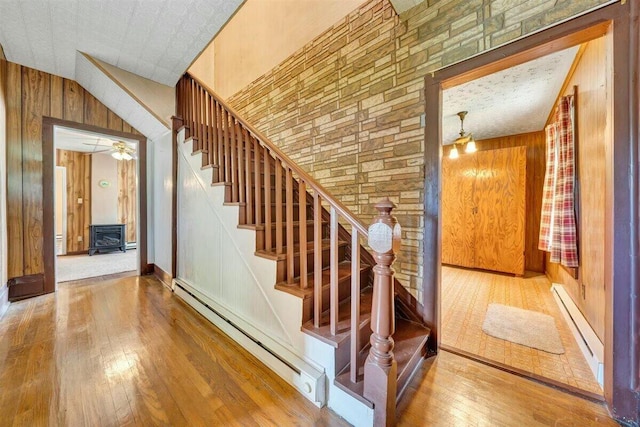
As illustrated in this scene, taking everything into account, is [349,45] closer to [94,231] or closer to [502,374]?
[502,374]

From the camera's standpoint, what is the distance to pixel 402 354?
1.49 meters

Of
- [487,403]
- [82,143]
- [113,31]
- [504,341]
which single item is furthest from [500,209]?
[82,143]

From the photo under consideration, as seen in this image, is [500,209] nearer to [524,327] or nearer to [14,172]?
[524,327]

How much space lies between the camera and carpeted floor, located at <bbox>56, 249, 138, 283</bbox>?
3.78m

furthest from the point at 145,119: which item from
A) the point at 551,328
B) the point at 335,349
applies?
the point at 551,328

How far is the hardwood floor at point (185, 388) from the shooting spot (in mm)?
1224

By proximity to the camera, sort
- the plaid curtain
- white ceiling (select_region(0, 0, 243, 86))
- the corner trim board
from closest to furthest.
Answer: white ceiling (select_region(0, 0, 243, 86))
the plaid curtain
the corner trim board

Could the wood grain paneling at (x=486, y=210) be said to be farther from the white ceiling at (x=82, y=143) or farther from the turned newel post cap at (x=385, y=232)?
the white ceiling at (x=82, y=143)

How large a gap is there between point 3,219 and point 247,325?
2.81m

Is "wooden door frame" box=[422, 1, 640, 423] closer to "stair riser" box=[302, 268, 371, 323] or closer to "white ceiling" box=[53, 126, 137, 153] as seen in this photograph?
"stair riser" box=[302, 268, 371, 323]

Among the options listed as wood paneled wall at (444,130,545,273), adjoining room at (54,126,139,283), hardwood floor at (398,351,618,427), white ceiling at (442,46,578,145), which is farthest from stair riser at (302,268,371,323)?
adjoining room at (54,126,139,283)

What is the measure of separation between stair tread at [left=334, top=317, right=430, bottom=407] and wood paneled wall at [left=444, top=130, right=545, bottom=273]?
352cm

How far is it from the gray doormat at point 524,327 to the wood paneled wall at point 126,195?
26.3 feet

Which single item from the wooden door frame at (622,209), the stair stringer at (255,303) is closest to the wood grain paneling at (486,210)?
the wooden door frame at (622,209)
